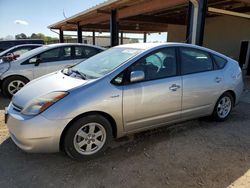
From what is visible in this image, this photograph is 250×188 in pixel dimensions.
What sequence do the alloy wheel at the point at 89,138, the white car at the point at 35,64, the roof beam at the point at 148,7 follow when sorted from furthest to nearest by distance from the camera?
the roof beam at the point at 148,7 < the white car at the point at 35,64 < the alloy wheel at the point at 89,138

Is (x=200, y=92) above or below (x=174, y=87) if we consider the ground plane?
below

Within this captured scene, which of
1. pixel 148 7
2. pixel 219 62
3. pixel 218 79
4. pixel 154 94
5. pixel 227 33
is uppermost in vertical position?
pixel 148 7

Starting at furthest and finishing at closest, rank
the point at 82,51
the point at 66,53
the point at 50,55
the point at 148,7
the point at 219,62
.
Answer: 1. the point at 148,7
2. the point at 82,51
3. the point at 66,53
4. the point at 50,55
5. the point at 219,62

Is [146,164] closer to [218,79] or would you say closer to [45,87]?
[45,87]

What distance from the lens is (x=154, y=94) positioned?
3.29 metres

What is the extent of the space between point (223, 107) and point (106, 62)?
2.43m

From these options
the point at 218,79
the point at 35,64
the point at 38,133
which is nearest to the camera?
the point at 38,133

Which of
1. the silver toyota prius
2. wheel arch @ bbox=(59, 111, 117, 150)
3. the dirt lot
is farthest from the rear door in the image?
wheel arch @ bbox=(59, 111, 117, 150)

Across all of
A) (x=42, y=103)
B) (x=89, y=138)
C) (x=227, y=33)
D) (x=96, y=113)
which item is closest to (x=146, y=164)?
(x=89, y=138)

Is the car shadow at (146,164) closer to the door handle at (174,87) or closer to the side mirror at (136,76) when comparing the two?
the door handle at (174,87)

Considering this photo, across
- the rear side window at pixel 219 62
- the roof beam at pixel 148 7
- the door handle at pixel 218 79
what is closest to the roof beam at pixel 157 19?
the roof beam at pixel 148 7

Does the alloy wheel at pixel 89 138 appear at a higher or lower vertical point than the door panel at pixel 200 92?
lower

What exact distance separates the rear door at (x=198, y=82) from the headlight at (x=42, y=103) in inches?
75.6

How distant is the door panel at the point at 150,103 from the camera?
10.2ft
